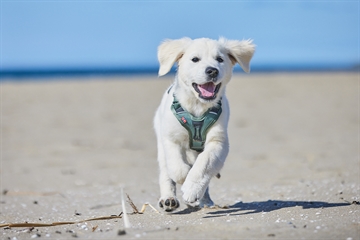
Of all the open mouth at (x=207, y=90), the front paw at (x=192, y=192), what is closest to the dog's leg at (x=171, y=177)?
the front paw at (x=192, y=192)

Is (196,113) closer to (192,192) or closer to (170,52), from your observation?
(170,52)

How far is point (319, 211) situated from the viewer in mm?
4277

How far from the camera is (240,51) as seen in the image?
5051 millimetres

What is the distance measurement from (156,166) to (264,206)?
3899 millimetres

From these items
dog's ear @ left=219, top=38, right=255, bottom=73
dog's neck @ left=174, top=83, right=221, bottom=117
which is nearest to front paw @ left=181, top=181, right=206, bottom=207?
dog's neck @ left=174, top=83, right=221, bottom=117

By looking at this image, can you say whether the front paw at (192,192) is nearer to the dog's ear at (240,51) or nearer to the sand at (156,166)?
the sand at (156,166)

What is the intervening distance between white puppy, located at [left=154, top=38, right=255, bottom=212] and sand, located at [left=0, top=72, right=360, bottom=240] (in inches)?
14.5

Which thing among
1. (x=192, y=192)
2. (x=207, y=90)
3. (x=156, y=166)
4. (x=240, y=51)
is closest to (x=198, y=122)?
(x=207, y=90)

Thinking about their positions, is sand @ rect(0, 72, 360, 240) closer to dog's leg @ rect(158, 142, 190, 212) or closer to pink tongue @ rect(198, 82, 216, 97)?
dog's leg @ rect(158, 142, 190, 212)

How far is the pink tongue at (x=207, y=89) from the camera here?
4676mm

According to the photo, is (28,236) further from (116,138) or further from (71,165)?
(116,138)

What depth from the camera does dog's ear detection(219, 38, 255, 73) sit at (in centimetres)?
503

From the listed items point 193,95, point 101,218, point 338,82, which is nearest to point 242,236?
point 101,218

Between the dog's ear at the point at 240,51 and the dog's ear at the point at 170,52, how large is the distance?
35 centimetres
